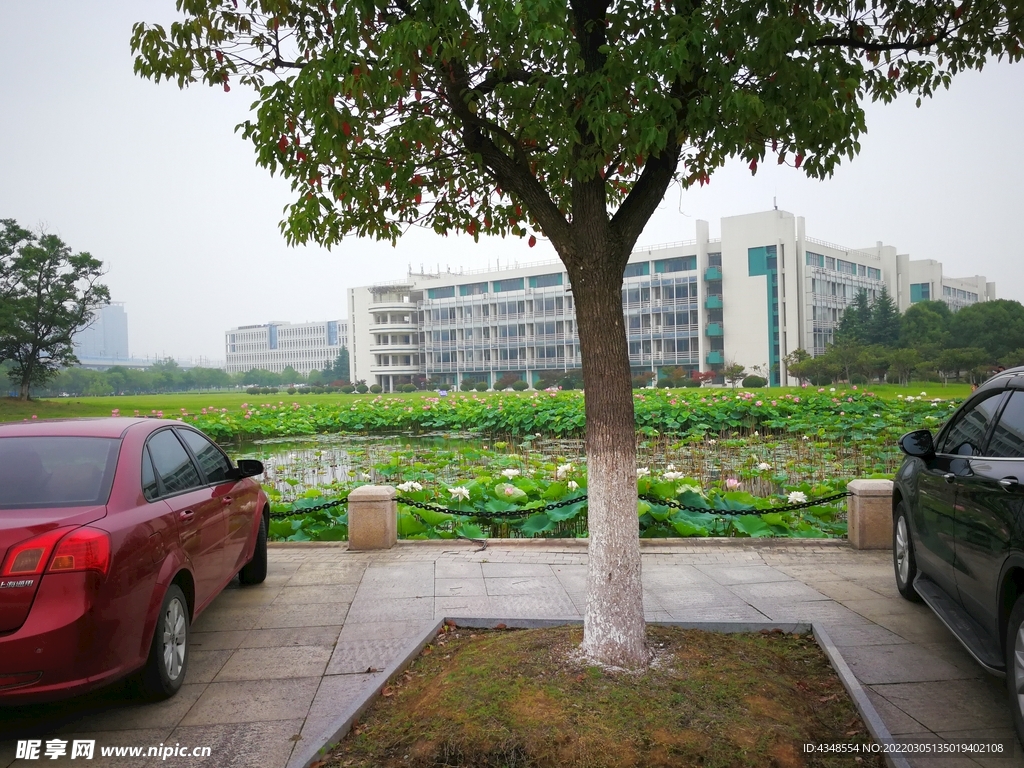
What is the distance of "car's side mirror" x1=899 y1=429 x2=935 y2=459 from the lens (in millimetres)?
4938

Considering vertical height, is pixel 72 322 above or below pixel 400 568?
above

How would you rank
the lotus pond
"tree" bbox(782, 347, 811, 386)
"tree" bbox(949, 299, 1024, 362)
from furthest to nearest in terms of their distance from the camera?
"tree" bbox(782, 347, 811, 386), "tree" bbox(949, 299, 1024, 362), the lotus pond

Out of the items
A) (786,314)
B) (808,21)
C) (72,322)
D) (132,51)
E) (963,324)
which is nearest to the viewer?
(808,21)

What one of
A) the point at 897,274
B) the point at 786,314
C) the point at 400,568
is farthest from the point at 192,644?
the point at 897,274

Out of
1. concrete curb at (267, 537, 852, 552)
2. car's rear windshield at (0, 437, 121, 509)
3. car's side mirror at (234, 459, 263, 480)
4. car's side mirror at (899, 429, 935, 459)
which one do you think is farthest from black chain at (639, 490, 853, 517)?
car's rear windshield at (0, 437, 121, 509)

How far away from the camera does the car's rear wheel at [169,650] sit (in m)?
3.81

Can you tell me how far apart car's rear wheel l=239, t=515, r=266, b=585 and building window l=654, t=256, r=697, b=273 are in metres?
70.7

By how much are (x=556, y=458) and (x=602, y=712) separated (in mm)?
11553

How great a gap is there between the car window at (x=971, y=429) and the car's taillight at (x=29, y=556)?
→ 4769 mm

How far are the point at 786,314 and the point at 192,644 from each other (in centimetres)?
6939

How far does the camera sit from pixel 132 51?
4852mm

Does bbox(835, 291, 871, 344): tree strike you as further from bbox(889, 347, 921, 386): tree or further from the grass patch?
the grass patch

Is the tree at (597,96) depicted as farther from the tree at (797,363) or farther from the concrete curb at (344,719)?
the tree at (797,363)

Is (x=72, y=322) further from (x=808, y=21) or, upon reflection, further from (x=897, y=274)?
(x=897, y=274)
